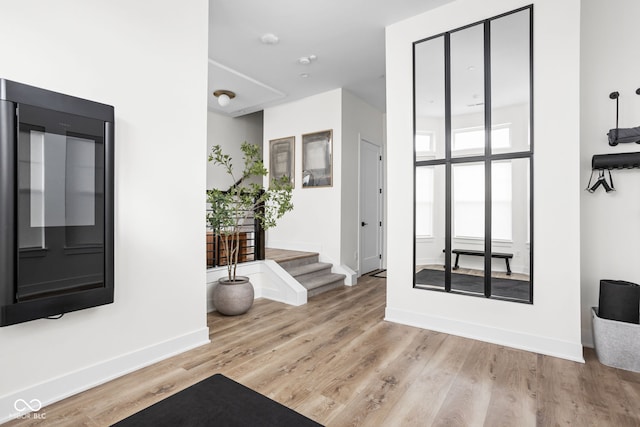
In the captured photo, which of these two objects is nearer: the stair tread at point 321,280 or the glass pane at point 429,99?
the glass pane at point 429,99

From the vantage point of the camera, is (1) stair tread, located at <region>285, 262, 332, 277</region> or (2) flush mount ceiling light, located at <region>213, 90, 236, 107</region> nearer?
(1) stair tread, located at <region>285, 262, 332, 277</region>

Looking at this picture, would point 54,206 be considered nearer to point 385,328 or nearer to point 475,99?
point 385,328

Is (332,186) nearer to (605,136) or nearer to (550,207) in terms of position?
(550,207)

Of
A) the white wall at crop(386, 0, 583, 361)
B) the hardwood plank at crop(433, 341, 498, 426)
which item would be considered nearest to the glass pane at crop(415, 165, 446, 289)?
the white wall at crop(386, 0, 583, 361)

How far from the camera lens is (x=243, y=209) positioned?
3598mm

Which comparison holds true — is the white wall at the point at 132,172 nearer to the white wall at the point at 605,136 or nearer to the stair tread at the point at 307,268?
the stair tread at the point at 307,268

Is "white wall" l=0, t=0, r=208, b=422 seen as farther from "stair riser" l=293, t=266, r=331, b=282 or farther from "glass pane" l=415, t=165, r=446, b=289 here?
"glass pane" l=415, t=165, r=446, b=289

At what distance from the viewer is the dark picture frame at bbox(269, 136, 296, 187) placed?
5.58m

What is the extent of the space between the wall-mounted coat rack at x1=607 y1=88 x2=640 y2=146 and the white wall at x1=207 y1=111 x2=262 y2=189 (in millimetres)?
5479

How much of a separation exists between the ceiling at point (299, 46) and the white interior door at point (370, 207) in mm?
1007

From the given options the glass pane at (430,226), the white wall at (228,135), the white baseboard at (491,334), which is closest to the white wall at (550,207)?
the white baseboard at (491,334)

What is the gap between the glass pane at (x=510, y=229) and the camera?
2.67 meters

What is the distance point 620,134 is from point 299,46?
3165mm

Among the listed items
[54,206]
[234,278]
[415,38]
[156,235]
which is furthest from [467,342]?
[54,206]
